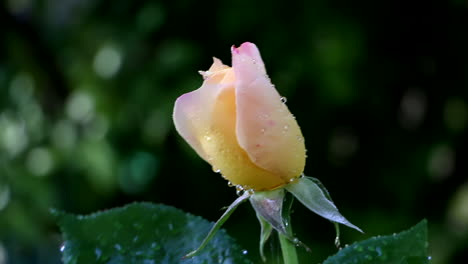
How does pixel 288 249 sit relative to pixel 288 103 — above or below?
above

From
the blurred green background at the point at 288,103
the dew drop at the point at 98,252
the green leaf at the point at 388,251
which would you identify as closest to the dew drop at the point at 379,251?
the green leaf at the point at 388,251

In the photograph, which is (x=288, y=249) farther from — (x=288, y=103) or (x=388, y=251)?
(x=288, y=103)

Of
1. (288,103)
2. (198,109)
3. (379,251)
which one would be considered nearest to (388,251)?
(379,251)

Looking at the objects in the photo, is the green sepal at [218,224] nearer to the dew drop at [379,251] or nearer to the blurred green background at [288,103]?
the dew drop at [379,251]

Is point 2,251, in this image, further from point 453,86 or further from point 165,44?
point 453,86

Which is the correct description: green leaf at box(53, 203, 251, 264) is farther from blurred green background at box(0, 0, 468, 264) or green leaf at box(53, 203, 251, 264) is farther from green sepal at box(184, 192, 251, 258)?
blurred green background at box(0, 0, 468, 264)

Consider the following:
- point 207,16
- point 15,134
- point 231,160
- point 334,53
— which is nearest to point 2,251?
point 15,134
